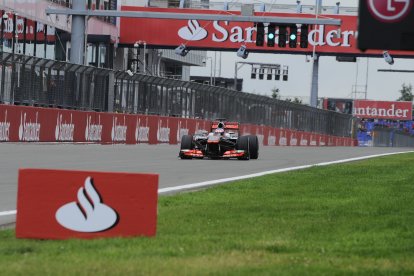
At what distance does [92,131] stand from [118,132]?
8.03ft

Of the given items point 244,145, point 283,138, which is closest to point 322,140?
point 283,138

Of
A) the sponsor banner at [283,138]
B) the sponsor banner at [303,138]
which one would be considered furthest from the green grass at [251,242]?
the sponsor banner at [303,138]

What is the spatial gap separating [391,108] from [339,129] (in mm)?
69111

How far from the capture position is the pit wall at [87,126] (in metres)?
29.1

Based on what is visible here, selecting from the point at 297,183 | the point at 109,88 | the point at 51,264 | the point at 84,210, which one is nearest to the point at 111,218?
the point at 84,210

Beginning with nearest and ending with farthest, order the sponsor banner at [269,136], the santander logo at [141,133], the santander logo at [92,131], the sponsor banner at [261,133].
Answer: the santander logo at [92,131]
the santander logo at [141,133]
the sponsor banner at [261,133]
the sponsor banner at [269,136]

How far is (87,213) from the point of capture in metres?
8.42

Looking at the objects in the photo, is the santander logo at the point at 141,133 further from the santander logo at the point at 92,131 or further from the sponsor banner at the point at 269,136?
the sponsor banner at the point at 269,136

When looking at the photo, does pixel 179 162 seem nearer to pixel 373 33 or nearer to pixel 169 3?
pixel 373 33

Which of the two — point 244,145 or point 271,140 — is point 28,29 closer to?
point 271,140

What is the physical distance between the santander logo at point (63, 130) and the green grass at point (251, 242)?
18.3 metres

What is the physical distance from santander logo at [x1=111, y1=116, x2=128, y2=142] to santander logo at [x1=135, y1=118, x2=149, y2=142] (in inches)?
50.9

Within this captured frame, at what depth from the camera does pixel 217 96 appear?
49.8 metres

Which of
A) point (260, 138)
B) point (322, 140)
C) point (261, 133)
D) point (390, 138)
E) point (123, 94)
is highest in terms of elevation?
point (123, 94)
